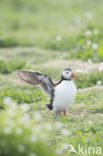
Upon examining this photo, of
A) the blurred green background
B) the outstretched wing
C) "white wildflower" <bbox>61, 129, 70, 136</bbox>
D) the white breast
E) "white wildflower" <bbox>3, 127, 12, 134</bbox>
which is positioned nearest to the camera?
"white wildflower" <bbox>3, 127, 12, 134</bbox>

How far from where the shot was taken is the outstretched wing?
6.44 m

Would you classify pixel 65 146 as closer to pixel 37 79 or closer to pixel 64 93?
pixel 64 93

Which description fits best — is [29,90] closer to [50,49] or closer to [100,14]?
[50,49]

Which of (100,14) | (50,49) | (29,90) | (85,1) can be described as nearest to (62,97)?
(29,90)

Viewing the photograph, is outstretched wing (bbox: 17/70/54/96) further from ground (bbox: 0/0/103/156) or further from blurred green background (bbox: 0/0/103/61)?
blurred green background (bbox: 0/0/103/61)

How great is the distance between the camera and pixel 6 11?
1973cm

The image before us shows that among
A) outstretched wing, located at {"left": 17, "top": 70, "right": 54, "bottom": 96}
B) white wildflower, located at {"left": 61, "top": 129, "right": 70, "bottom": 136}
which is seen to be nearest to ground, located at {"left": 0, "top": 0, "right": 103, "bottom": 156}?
white wildflower, located at {"left": 61, "top": 129, "right": 70, "bottom": 136}

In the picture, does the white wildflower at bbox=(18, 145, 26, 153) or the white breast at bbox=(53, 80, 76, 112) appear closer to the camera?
the white wildflower at bbox=(18, 145, 26, 153)

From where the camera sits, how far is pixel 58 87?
6.40 m

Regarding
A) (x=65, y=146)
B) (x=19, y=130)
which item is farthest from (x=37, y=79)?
(x=19, y=130)

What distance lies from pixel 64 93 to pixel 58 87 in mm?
166

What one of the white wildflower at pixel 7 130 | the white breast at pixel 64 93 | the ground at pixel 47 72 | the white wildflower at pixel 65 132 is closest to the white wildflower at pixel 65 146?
the ground at pixel 47 72

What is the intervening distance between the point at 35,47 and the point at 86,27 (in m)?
1.73

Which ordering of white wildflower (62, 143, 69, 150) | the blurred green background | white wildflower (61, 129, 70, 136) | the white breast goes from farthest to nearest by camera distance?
the blurred green background, the white breast, white wildflower (61, 129, 70, 136), white wildflower (62, 143, 69, 150)
